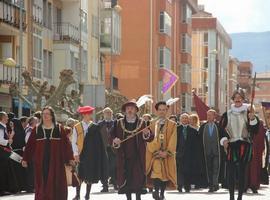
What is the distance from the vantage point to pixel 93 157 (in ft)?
71.1

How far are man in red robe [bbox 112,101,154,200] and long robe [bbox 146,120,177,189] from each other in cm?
108

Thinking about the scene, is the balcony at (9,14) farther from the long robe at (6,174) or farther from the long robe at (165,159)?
the long robe at (165,159)

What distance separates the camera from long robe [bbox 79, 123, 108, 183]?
21.3 m

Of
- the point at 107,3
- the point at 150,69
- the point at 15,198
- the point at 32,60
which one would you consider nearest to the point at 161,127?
the point at 15,198

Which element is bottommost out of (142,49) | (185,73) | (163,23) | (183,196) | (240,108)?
(183,196)

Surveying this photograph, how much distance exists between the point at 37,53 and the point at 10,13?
5.62 metres

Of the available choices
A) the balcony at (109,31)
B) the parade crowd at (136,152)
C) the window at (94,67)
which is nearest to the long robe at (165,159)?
the parade crowd at (136,152)

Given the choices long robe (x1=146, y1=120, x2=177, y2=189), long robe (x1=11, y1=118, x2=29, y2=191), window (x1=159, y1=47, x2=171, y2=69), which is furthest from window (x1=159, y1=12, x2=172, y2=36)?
long robe (x1=146, y1=120, x2=177, y2=189)

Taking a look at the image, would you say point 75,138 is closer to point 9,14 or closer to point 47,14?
point 9,14

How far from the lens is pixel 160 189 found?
66.7ft

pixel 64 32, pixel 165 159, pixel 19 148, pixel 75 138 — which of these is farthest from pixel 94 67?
pixel 165 159

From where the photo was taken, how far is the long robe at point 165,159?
1925cm

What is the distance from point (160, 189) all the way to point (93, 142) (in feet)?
6.72

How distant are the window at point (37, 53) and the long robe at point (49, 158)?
110 feet
